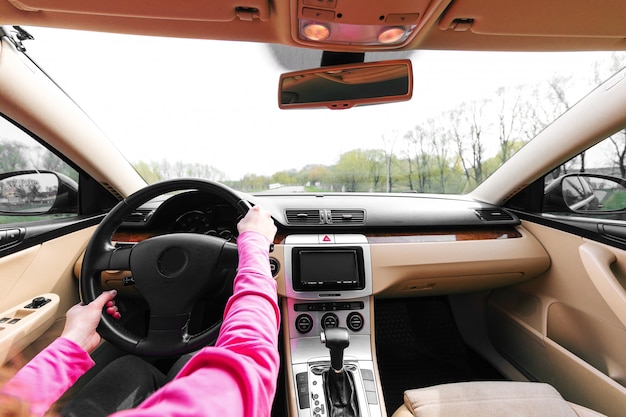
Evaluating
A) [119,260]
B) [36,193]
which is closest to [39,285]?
[36,193]

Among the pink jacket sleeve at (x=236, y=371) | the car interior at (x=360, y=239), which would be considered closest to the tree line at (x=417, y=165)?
the car interior at (x=360, y=239)

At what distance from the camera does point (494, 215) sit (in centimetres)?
213

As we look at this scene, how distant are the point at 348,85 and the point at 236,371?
132cm

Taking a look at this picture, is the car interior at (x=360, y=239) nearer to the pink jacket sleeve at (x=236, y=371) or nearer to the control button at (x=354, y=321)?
the control button at (x=354, y=321)

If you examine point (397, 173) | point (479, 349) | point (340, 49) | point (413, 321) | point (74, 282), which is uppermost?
point (340, 49)

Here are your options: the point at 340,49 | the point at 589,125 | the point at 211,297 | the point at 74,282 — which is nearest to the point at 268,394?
the point at 211,297

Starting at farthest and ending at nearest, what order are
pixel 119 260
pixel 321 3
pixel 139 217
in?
pixel 139 217, pixel 119 260, pixel 321 3

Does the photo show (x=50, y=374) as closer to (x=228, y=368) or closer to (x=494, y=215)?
(x=228, y=368)

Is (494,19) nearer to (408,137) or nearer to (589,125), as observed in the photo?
(589,125)

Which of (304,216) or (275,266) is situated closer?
(275,266)

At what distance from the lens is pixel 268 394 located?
55cm

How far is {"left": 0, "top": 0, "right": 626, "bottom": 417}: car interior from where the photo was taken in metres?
1.13

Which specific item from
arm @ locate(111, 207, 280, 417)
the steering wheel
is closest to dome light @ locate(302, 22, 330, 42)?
the steering wheel

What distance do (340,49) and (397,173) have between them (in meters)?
1.13
